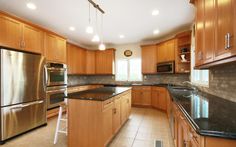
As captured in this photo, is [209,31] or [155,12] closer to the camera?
[209,31]

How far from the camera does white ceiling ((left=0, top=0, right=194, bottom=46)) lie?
9.63ft

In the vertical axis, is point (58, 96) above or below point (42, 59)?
below

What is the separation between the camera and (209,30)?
1640mm

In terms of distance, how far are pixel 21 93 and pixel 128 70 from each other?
454cm

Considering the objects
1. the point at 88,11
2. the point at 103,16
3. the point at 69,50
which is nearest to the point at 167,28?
the point at 103,16

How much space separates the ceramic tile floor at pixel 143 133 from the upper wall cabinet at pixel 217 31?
186cm

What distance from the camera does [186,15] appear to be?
3.56m

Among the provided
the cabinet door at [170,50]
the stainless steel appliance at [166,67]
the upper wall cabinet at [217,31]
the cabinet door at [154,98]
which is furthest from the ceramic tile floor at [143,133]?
the cabinet door at [170,50]

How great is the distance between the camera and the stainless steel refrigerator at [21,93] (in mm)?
2785

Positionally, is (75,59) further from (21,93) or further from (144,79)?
(144,79)

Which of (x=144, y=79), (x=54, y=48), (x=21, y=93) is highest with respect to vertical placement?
(x=54, y=48)

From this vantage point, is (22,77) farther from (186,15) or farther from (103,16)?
(186,15)

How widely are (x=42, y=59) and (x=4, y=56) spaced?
2.85 ft

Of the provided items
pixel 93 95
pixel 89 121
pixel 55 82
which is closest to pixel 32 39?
pixel 55 82
